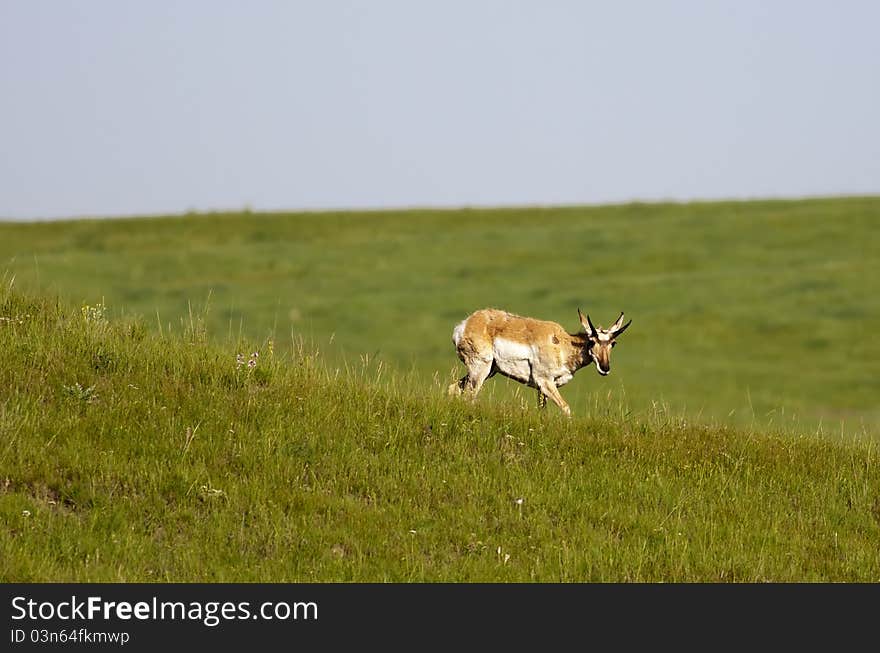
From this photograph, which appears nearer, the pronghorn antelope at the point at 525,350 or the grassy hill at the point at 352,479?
the grassy hill at the point at 352,479

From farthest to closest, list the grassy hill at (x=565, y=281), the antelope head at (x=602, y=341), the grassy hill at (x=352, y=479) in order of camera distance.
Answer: the grassy hill at (x=565, y=281) → the antelope head at (x=602, y=341) → the grassy hill at (x=352, y=479)

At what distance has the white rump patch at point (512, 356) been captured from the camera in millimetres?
18078

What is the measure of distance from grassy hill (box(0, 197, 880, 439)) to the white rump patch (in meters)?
17.7

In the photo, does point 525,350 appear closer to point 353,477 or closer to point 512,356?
point 512,356

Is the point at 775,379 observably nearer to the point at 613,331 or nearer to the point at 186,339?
the point at 613,331

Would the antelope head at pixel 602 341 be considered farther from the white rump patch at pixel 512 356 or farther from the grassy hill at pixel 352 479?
the grassy hill at pixel 352 479

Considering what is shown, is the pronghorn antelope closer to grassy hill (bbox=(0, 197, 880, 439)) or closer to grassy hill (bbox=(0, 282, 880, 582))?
grassy hill (bbox=(0, 282, 880, 582))

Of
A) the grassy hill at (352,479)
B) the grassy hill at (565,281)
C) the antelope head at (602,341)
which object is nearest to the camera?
the grassy hill at (352,479)

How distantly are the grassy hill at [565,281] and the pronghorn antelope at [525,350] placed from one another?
17.4 meters

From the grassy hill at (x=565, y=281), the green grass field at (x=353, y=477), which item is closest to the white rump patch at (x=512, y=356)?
the green grass field at (x=353, y=477)

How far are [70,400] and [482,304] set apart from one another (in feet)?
121

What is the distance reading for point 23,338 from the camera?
49.5 feet

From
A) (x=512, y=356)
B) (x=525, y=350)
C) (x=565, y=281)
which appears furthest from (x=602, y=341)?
(x=565, y=281)
